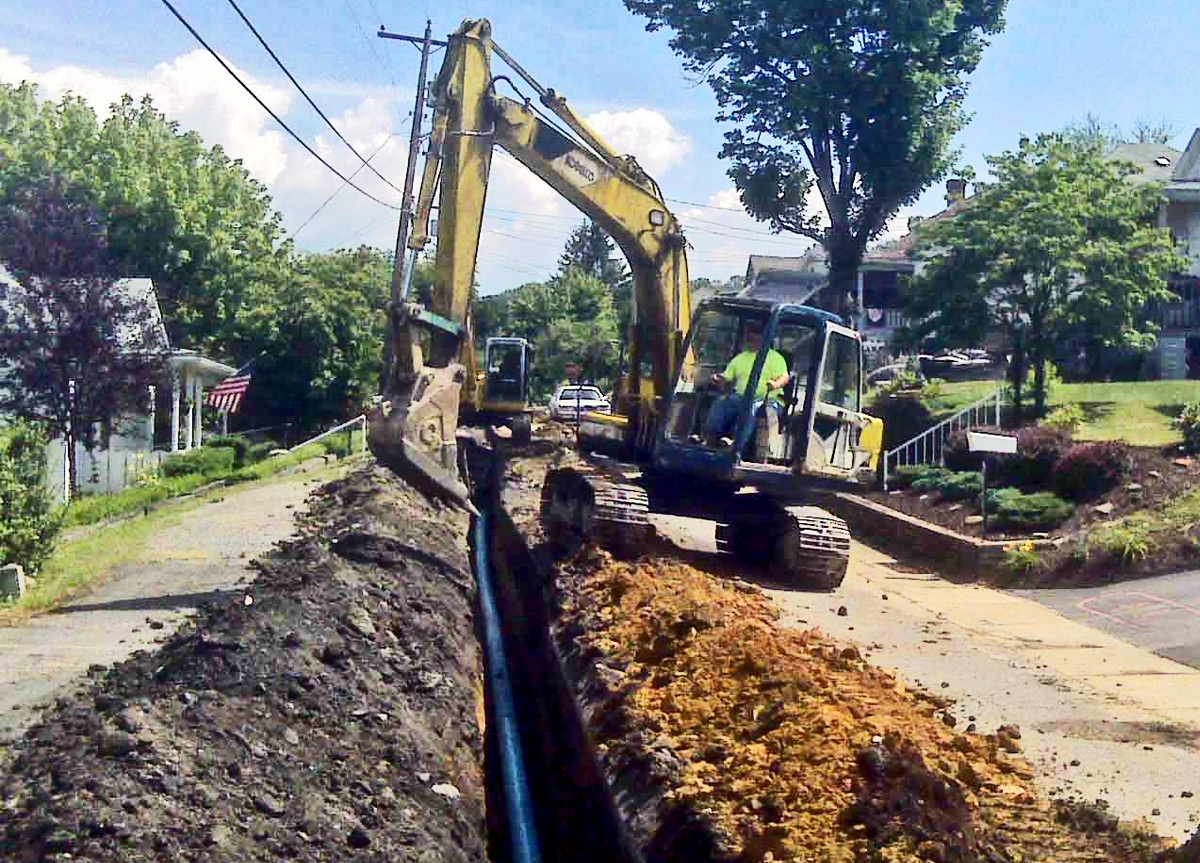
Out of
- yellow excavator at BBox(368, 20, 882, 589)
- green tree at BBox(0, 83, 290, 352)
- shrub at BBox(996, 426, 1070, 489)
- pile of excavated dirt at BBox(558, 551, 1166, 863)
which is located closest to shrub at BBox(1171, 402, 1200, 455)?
shrub at BBox(996, 426, 1070, 489)

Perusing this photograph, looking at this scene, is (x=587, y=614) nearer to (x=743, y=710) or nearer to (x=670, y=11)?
(x=743, y=710)

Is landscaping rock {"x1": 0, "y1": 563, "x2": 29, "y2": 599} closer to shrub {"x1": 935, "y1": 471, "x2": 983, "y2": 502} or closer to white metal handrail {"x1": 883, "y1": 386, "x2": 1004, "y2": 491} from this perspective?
shrub {"x1": 935, "y1": 471, "x2": 983, "y2": 502}

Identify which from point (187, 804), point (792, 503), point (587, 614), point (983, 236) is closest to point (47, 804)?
point (187, 804)

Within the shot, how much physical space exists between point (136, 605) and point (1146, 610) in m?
10.1

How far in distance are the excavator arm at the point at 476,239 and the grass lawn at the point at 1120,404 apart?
915 cm

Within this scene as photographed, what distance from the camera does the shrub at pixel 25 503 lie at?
14.6 m

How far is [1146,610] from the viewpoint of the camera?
14688 millimetres

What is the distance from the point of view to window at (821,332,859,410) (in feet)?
49.0

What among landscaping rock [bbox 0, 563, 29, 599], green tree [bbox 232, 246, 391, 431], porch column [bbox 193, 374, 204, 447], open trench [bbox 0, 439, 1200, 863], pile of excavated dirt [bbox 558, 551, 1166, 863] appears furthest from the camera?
green tree [bbox 232, 246, 391, 431]

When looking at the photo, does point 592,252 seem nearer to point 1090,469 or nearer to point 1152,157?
point 1152,157

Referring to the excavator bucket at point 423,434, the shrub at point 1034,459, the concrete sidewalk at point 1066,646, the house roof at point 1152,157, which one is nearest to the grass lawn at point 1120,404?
the shrub at point 1034,459

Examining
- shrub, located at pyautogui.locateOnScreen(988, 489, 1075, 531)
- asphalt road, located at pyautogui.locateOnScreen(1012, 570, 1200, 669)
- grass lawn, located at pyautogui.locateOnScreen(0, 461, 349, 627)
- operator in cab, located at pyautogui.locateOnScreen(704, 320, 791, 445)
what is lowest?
grass lawn, located at pyautogui.locateOnScreen(0, 461, 349, 627)

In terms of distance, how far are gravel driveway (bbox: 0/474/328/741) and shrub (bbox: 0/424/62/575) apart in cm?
85

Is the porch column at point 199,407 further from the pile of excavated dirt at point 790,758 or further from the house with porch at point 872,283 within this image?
the pile of excavated dirt at point 790,758
